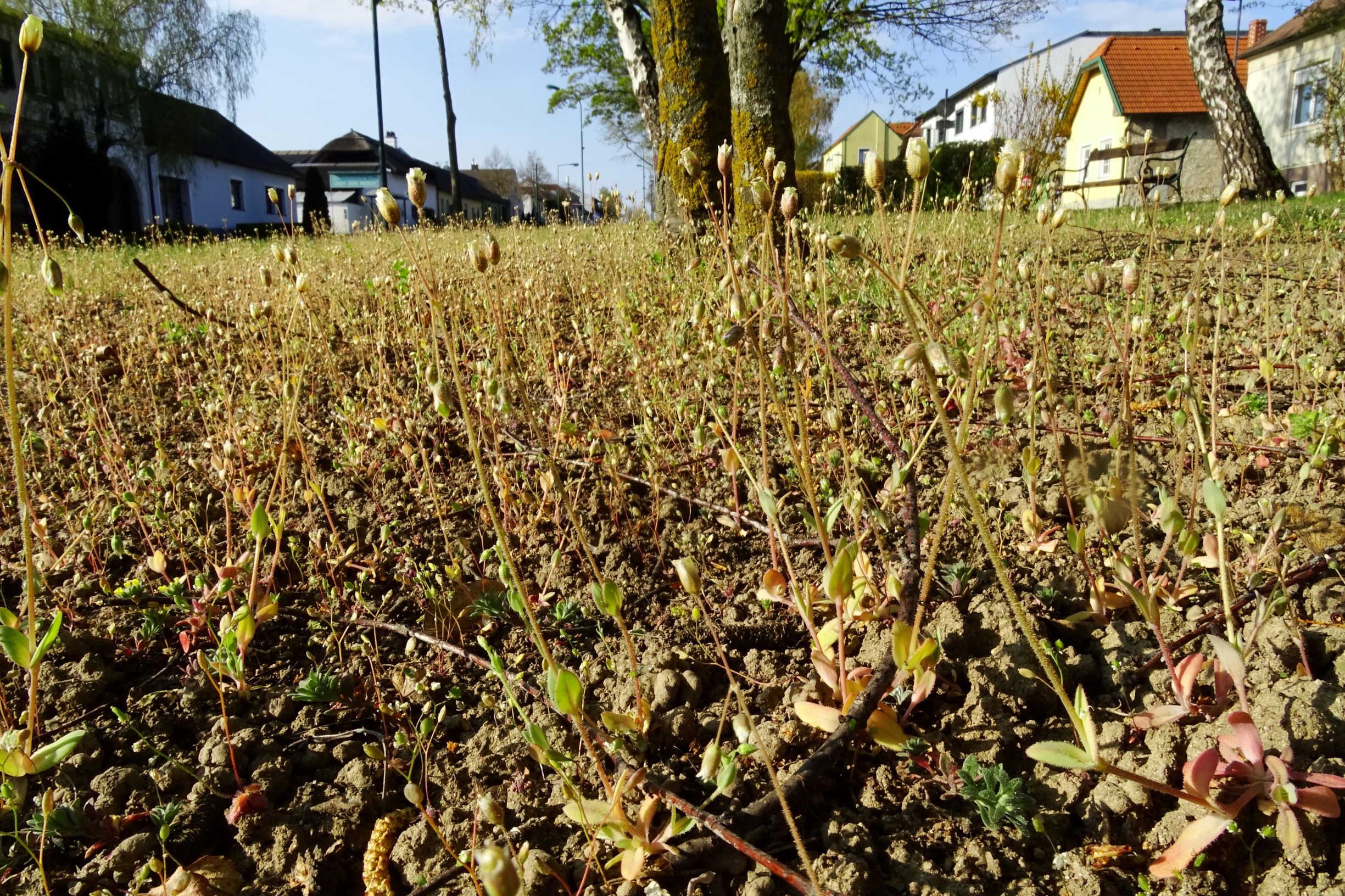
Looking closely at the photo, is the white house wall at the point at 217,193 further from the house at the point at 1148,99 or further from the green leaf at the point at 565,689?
the green leaf at the point at 565,689

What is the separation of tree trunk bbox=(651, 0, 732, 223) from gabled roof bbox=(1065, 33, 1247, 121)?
2861 cm

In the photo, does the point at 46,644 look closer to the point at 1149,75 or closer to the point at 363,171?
the point at 1149,75

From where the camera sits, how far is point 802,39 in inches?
713

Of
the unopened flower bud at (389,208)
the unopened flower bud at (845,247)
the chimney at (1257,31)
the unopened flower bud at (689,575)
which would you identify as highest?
the chimney at (1257,31)

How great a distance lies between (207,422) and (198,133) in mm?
28984

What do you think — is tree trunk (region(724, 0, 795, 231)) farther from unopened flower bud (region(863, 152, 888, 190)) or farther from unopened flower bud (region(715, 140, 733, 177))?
unopened flower bud (region(863, 152, 888, 190))

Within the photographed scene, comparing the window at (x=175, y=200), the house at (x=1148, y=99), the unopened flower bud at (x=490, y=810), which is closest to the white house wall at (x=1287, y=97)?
the house at (x=1148, y=99)

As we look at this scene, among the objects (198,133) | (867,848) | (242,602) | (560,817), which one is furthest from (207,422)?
(198,133)

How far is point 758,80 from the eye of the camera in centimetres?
518

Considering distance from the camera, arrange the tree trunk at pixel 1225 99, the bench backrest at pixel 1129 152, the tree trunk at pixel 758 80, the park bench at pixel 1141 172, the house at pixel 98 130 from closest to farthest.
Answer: the park bench at pixel 1141 172 → the bench backrest at pixel 1129 152 → the tree trunk at pixel 758 80 → the tree trunk at pixel 1225 99 → the house at pixel 98 130

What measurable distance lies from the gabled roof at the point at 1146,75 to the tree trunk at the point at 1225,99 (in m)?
19.4

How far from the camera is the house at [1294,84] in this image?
2461 cm


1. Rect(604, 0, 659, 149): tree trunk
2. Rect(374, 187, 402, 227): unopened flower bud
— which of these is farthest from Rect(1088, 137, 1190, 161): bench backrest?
Rect(604, 0, 659, 149): tree trunk

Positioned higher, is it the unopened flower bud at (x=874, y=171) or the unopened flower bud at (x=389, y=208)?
the unopened flower bud at (x=874, y=171)
